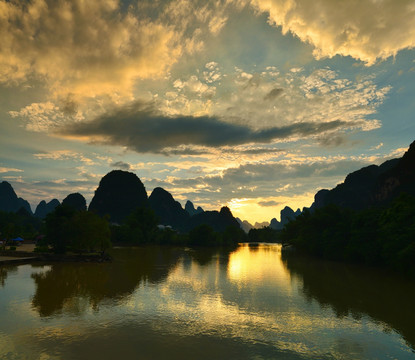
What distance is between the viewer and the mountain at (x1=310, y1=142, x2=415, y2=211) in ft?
269

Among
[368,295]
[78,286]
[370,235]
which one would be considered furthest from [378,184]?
[78,286]

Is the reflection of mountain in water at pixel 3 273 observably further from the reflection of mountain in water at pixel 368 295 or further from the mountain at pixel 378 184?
the mountain at pixel 378 184

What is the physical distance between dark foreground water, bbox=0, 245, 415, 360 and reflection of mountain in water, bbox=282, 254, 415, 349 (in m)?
0.10

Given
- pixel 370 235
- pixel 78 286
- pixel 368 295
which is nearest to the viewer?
pixel 368 295

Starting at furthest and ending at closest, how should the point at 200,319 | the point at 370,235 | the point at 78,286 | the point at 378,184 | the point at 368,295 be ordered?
the point at 378,184 < the point at 370,235 < the point at 78,286 < the point at 368,295 < the point at 200,319

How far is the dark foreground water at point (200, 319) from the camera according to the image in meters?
14.0

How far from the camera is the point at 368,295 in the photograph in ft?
91.1

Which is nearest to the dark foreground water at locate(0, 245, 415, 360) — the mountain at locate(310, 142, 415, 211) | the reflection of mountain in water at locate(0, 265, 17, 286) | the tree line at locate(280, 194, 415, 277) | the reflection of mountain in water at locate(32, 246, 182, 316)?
the reflection of mountain in water at locate(32, 246, 182, 316)

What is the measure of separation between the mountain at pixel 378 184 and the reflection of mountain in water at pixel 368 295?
50121 mm

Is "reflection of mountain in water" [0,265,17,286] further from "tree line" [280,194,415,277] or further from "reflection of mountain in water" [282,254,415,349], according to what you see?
"tree line" [280,194,415,277]

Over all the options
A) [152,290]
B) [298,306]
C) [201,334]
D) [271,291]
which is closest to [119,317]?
[201,334]

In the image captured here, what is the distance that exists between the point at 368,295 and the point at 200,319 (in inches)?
741

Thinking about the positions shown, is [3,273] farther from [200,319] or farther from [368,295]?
[368,295]

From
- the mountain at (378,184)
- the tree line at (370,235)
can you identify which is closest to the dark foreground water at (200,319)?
the tree line at (370,235)
